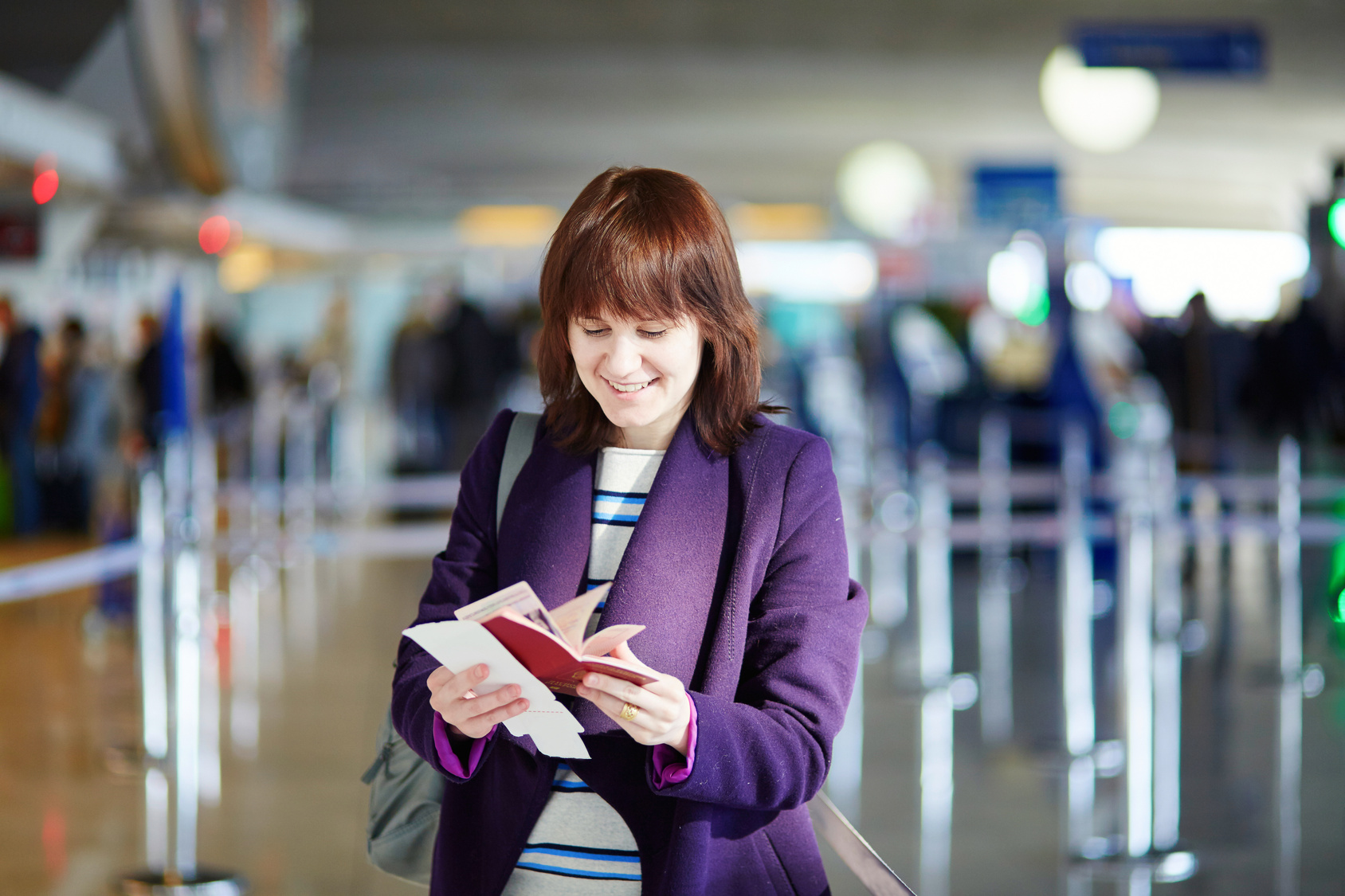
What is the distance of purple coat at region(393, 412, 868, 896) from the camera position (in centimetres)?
139

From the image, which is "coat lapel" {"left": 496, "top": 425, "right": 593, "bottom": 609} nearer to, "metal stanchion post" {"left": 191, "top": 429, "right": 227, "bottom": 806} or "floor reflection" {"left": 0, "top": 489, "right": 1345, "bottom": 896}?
"floor reflection" {"left": 0, "top": 489, "right": 1345, "bottom": 896}

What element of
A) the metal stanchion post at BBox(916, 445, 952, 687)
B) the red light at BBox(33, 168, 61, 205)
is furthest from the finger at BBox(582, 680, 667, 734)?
the red light at BBox(33, 168, 61, 205)

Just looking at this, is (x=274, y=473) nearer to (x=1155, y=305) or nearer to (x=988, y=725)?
(x=988, y=725)

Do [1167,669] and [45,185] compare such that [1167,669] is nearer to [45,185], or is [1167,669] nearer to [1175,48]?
[1175,48]

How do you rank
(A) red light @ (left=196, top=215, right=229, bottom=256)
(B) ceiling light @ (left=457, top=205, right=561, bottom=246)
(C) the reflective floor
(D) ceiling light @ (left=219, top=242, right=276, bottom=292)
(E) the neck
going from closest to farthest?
(E) the neck
(C) the reflective floor
(A) red light @ (left=196, top=215, right=229, bottom=256)
(D) ceiling light @ (left=219, top=242, right=276, bottom=292)
(B) ceiling light @ (left=457, top=205, right=561, bottom=246)

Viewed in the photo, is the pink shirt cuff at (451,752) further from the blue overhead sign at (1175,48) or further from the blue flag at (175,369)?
the blue overhead sign at (1175,48)

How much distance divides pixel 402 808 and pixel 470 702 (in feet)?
1.58

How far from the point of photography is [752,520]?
4.70 ft

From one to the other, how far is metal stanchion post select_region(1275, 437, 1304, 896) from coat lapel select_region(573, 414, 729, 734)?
304 cm

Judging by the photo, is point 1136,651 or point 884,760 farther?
point 884,760

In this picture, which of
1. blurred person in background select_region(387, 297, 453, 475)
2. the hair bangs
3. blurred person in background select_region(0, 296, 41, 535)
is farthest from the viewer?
blurred person in background select_region(387, 297, 453, 475)

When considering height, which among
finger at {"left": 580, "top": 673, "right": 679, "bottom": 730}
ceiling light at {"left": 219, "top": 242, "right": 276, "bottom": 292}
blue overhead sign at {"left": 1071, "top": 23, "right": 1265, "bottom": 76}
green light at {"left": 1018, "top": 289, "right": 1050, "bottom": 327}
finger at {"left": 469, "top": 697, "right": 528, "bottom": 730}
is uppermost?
blue overhead sign at {"left": 1071, "top": 23, "right": 1265, "bottom": 76}

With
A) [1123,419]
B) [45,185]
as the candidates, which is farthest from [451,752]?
[45,185]

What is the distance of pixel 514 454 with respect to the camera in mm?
1577
